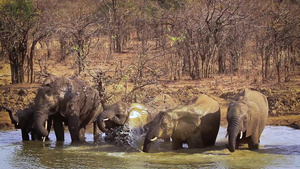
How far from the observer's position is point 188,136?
10891 mm

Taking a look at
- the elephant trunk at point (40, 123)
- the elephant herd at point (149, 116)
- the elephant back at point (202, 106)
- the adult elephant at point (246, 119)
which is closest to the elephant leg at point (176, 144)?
the elephant herd at point (149, 116)

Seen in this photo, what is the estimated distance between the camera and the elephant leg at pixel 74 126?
1203 cm

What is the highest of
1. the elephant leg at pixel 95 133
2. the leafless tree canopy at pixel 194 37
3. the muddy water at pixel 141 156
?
the leafless tree canopy at pixel 194 37

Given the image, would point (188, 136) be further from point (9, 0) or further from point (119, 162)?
point (9, 0)

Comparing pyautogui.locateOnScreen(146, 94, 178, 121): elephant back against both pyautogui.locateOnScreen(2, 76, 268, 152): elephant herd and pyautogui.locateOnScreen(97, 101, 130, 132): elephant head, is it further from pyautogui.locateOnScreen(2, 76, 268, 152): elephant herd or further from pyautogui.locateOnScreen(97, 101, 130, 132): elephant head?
pyautogui.locateOnScreen(97, 101, 130, 132): elephant head

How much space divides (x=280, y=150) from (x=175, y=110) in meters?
2.41

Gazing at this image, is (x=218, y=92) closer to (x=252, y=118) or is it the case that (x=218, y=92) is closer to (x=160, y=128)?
(x=252, y=118)

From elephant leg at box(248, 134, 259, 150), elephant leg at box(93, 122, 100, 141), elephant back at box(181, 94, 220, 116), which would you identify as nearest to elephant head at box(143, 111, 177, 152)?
elephant back at box(181, 94, 220, 116)

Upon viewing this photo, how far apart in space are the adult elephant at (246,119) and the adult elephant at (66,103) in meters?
3.72

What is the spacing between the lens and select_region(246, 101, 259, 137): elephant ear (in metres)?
10.4

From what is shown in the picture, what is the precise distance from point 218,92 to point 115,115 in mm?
6885

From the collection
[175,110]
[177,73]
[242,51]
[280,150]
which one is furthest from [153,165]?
[242,51]

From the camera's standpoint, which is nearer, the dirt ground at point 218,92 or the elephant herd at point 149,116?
the elephant herd at point 149,116

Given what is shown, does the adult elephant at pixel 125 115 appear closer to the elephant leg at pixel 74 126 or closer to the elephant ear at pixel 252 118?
the elephant leg at pixel 74 126
